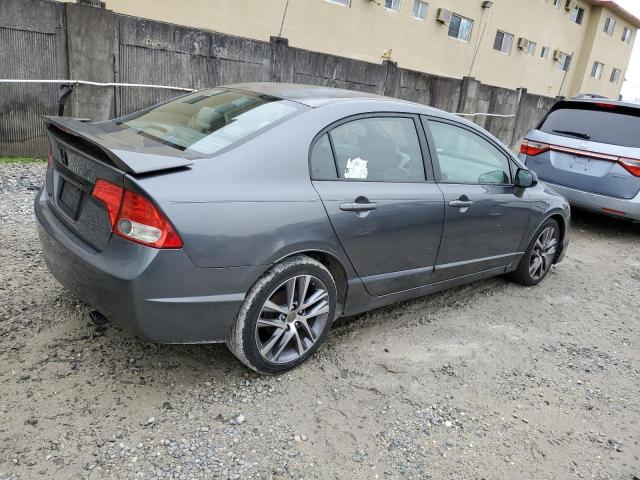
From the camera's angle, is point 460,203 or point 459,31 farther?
point 459,31

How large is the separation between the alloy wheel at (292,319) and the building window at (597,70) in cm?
3491

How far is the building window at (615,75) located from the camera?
114 ft

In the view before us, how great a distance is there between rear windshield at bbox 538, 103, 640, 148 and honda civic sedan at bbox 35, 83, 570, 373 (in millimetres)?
3552

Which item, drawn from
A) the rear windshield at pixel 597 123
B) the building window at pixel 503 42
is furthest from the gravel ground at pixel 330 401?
the building window at pixel 503 42

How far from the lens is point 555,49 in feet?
91.1

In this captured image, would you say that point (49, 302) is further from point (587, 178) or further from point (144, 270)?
point (587, 178)

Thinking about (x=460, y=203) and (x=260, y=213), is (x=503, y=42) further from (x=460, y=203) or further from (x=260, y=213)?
(x=260, y=213)

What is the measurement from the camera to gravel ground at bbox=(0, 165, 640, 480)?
2.30 metres

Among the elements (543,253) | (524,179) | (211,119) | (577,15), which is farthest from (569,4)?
(211,119)

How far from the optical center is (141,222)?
2.29 m

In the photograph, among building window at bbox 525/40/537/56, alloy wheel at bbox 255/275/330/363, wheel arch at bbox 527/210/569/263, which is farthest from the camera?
building window at bbox 525/40/537/56

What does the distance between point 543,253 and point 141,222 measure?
3836mm

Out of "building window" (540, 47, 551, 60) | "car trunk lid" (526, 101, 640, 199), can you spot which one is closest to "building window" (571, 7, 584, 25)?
"building window" (540, 47, 551, 60)

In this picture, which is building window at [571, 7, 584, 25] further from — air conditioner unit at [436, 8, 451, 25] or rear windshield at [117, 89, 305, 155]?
rear windshield at [117, 89, 305, 155]
